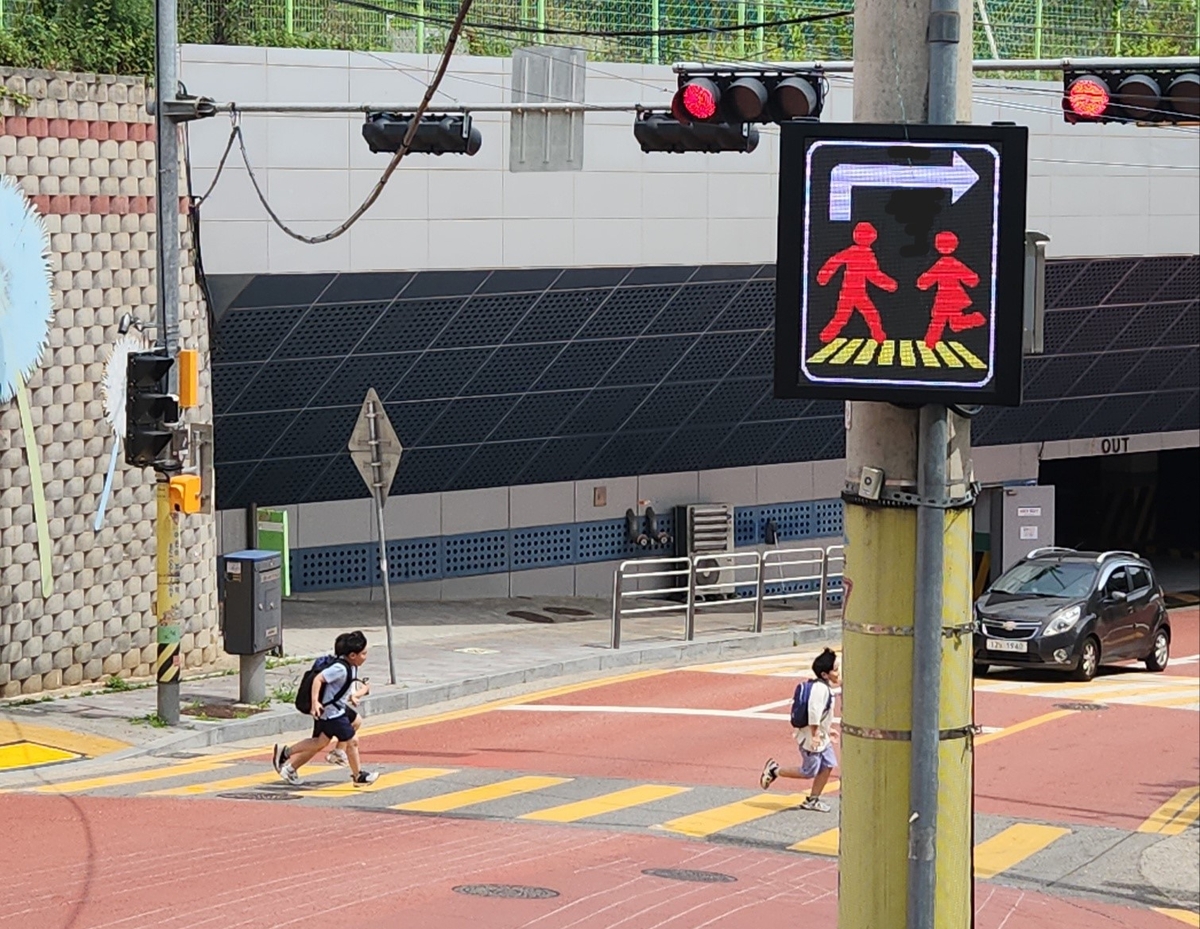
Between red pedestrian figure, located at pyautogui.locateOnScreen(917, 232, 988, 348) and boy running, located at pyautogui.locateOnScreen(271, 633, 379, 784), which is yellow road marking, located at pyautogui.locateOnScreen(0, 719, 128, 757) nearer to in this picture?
boy running, located at pyautogui.locateOnScreen(271, 633, 379, 784)

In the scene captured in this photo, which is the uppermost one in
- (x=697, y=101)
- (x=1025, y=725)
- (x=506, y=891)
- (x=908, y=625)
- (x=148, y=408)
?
(x=697, y=101)

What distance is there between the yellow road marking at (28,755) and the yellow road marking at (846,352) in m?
11.7

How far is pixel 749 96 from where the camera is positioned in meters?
15.6

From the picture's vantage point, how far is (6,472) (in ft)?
62.9

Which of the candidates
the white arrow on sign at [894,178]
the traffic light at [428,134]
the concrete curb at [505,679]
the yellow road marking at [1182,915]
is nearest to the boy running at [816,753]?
the yellow road marking at [1182,915]

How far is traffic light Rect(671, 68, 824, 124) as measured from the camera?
1556cm

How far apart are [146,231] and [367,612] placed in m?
8.27

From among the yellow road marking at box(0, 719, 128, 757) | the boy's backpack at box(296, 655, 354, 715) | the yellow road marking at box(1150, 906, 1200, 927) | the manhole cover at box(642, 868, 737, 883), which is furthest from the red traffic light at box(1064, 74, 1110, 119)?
the yellow road marking at box(0, 719, 128, 757)

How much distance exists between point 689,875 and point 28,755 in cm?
665

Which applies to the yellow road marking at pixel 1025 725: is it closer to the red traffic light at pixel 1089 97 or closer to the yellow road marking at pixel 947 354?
the red traffic light at pixel 1089 97

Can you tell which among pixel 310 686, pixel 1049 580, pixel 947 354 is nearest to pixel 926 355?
pixel 947 354

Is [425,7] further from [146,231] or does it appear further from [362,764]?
[362,764]

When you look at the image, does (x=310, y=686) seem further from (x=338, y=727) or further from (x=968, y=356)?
(x=968, y=356)

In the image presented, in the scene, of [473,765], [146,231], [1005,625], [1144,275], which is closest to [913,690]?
[473,765]
